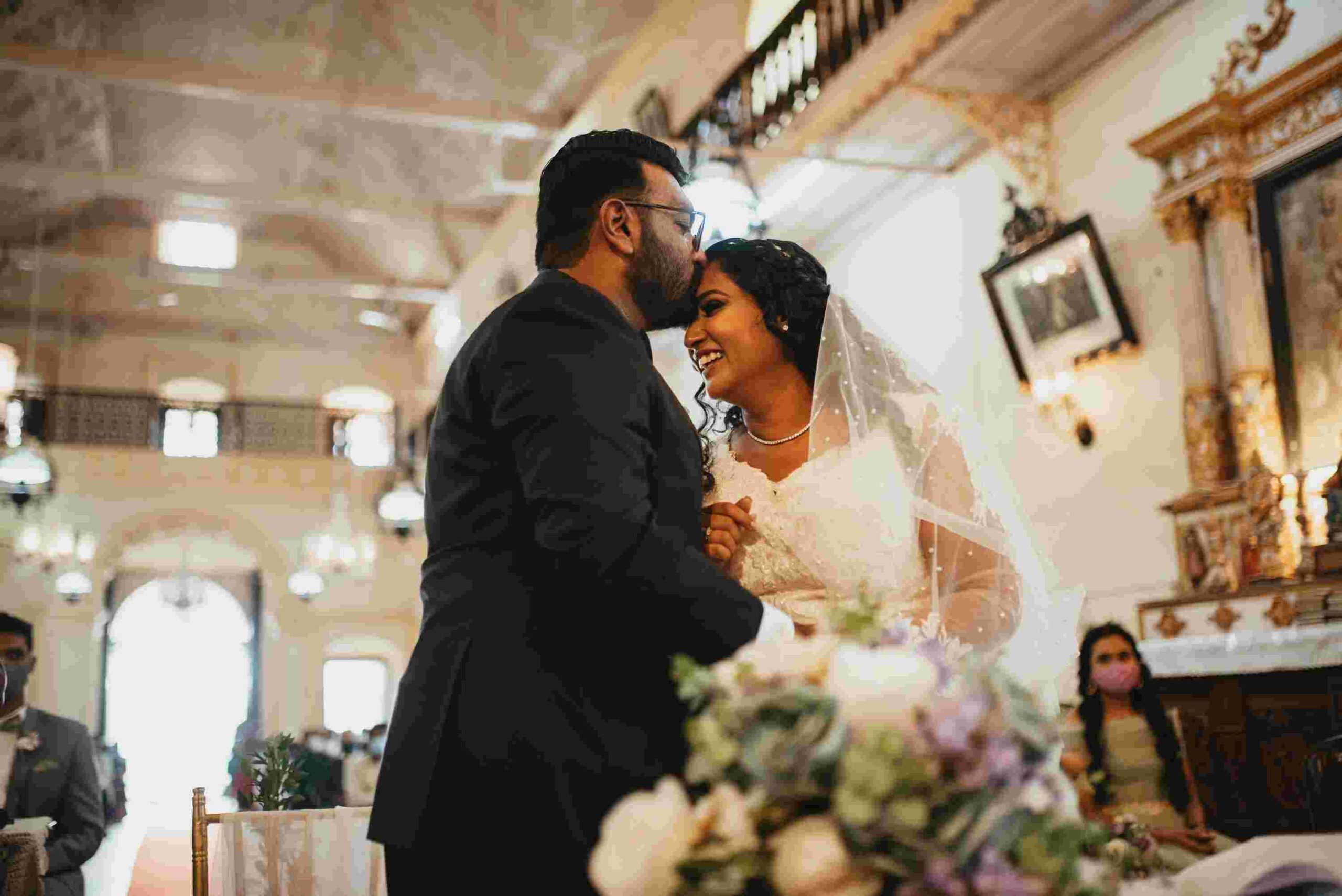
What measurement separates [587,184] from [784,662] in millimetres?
1211

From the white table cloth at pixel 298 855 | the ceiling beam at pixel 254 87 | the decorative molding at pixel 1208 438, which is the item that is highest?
the ceiling beam at pixel 254 87

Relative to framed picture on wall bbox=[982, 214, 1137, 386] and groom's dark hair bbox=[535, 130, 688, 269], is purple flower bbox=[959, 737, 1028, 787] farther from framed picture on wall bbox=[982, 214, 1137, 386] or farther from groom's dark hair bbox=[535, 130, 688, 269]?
framed picture on wall bbox=[982, 214, 1137, 386]

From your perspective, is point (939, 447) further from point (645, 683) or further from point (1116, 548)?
point (1116, 548)

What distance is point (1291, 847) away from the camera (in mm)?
2975

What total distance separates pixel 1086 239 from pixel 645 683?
22.8 ft

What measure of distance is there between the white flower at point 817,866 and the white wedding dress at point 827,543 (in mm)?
1403

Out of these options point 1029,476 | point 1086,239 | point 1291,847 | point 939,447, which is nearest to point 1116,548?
point 1029,476

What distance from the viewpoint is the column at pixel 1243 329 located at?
22.7 ft

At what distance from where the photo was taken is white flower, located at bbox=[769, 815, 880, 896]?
107 centimetres

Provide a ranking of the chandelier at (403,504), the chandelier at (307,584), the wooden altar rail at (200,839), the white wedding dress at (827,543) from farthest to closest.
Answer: the chandelier at (307,584), the chandelier at (403,504), the wooden altar rail at (200,839), the white wedding dress at (827,543)

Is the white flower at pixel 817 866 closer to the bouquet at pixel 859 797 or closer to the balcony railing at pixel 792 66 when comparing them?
the bouquet at pixel 859 797

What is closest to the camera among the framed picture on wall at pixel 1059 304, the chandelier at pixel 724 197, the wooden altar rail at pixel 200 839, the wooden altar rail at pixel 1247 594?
the wooden altar rail at pixel 200 839

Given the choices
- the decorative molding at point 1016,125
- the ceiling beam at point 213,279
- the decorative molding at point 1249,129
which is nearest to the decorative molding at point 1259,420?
the decorative molding at point 1249,129

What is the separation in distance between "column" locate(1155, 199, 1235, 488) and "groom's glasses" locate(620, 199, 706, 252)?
5.59 m
